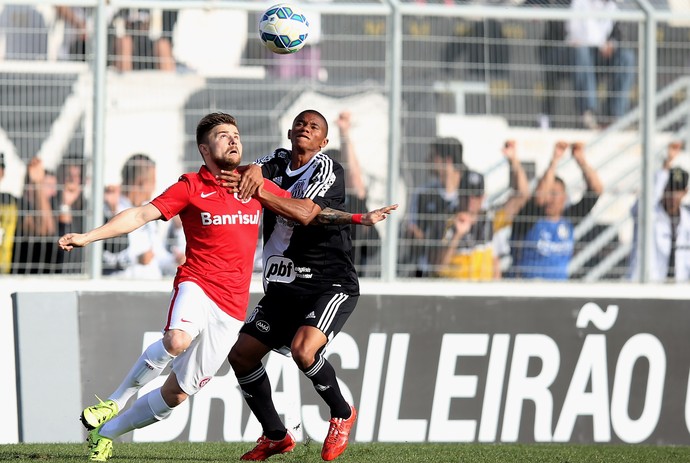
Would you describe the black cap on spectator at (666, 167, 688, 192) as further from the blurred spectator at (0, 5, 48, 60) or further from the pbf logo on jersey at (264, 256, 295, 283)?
the blurred spectator at (0, 5, 48, 60)

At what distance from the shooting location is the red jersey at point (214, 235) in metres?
8.36

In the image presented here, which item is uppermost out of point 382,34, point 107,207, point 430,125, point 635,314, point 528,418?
point 382,34

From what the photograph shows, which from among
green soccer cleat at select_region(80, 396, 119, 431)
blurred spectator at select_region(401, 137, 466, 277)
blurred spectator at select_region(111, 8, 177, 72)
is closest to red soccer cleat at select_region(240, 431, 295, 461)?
green soccer cleat at select_region(80, 396, 119, 431)

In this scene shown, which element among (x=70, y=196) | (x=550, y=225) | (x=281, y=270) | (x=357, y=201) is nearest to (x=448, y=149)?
(x=357, y=201)

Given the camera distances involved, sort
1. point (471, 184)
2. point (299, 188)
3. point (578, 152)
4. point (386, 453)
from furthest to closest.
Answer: point (578, 152), point (471, 184), point (386, 453), point (299, 188)

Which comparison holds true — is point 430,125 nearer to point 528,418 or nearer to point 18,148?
point 528,418

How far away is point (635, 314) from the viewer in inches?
460

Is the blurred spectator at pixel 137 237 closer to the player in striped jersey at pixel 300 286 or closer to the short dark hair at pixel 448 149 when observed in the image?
the player in striped jersey at pixel 300 286

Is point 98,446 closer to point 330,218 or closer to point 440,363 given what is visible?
point 330,218

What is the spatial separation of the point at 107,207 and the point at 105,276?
600 millimetres

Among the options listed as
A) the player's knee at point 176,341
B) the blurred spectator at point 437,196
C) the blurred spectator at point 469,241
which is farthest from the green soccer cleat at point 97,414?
the blurred spectator at point 469,241

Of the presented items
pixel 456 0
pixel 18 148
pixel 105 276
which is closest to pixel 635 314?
pixel 456 0

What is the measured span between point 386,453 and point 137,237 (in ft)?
9.68

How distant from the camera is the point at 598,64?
38.1ft
